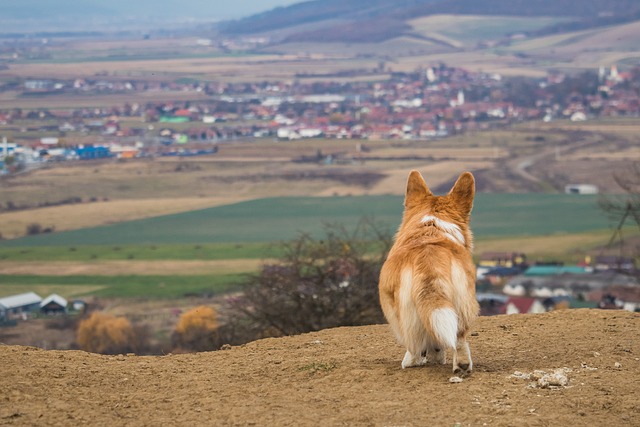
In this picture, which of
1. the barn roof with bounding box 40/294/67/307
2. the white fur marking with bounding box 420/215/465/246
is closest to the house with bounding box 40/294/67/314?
the barn roof with bounding box 40/294/67/307

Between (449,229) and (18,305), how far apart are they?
30.2 meters

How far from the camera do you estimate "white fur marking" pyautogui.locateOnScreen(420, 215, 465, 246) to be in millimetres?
9250

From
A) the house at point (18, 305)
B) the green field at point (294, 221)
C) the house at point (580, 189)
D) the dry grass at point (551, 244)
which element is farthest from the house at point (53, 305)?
the house at point (580, 189)

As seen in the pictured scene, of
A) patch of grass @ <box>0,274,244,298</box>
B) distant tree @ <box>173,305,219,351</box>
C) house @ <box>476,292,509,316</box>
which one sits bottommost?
patch of grass @ <box>0,274,244,298</box>

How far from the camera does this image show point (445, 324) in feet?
27.9

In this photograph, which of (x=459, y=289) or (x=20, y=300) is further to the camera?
(x=20, y=300)

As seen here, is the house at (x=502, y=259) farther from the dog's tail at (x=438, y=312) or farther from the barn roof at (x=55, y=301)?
the dog's tail at (x=438, y=312)

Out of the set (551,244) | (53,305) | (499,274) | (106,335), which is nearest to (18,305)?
(53,305)

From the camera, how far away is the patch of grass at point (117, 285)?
132 ft

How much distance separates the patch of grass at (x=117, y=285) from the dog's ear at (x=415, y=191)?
29341 mm

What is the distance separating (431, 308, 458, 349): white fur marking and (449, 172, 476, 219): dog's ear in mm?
1158

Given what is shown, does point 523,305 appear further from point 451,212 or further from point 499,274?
point 451,212

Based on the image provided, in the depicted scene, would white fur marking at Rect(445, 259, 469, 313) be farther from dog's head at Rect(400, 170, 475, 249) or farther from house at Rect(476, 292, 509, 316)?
house at Rect(476, 292, 509, 316)

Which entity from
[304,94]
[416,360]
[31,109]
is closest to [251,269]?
[416,360]
